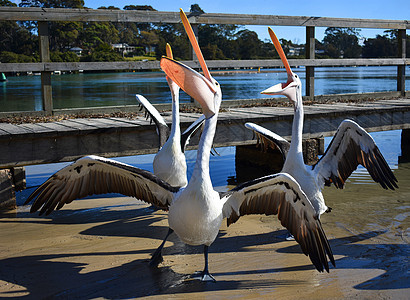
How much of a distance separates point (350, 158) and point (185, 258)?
6.85 ft

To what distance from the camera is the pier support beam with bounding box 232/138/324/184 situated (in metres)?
8.27

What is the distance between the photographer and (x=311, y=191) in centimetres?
→ 535

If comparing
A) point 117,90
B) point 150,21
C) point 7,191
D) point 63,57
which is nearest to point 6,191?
point 7,191

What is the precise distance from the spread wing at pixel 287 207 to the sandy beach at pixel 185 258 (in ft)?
1.30

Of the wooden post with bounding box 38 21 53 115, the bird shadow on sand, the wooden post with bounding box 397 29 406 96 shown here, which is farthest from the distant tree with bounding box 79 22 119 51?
the bird shadow on sand

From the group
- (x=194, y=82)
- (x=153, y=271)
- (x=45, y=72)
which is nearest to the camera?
(x=194, y=82)

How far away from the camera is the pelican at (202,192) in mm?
4152

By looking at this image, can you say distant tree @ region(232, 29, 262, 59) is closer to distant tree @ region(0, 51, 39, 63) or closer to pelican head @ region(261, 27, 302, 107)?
distant tree @ region(0, 51, 39, 63)

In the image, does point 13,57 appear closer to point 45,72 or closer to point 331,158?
point 45,72

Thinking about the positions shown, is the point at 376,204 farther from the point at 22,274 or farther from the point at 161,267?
the point at 22,274

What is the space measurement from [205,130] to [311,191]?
1.62m

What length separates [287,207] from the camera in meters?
4.51

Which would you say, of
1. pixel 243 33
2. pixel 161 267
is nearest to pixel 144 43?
pixel 243 33

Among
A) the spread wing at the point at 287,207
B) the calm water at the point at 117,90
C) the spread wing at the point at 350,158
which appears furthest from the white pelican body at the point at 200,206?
the calm water at the point at 117,90
